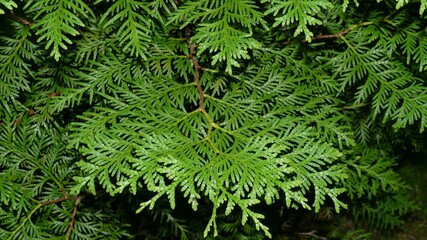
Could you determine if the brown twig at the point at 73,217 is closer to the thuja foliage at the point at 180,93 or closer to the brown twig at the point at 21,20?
the thuja foliage at the point at 180,93

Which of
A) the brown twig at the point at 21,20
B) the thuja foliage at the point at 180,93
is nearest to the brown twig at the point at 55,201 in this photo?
the thuja foliage at the point at 180,93

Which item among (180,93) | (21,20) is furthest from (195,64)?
(21,20)

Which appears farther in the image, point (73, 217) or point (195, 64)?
point (73, 217)

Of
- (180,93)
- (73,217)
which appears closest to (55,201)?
(73,217)

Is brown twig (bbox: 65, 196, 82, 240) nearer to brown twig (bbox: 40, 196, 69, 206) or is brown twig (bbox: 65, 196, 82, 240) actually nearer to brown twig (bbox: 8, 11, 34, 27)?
brown twig (bbox: 40, 196, 69, 206)

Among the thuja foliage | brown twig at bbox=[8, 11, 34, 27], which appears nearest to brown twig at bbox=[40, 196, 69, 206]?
the thuja foliage

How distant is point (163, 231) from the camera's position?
8.19 feet

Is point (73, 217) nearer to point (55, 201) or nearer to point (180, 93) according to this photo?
point (55, 201)

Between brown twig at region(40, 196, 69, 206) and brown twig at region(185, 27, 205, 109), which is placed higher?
brown twig at region(185, 27, 205, 109)

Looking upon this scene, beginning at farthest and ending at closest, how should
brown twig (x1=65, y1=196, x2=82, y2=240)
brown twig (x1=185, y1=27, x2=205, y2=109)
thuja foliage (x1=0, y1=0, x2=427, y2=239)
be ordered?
brown twig (x1=65, y1=196, x2=82, y2=240) → brown twig (x1=185, y1=27, x2=205, y2=109) → thuja foliage (x1=0, y1=0, x2=427, y2=239)

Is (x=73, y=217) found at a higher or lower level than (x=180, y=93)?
lower

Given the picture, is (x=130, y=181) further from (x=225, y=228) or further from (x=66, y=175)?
(x=225, y=228)

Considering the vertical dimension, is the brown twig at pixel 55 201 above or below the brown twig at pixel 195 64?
below

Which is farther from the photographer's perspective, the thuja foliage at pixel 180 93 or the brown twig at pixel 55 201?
the brown twig at pixel 55 201
